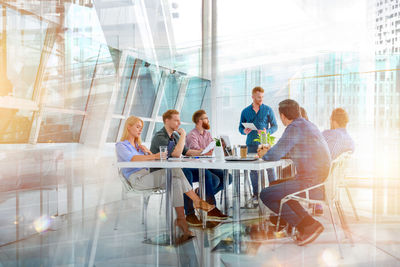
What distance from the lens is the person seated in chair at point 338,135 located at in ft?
7.61

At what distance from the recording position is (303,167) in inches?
95.4

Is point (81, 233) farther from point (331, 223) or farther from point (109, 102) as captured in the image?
point (331, 223)

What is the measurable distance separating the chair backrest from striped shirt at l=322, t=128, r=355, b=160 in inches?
1.9

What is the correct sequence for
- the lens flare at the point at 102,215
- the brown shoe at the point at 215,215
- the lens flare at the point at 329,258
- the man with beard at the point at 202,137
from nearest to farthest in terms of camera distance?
the lens flare at the point at 329,258 → the brown shoe at the point at 215,215 → the lens flare at the point at 102,215 → the man with beard at the point at 202,137

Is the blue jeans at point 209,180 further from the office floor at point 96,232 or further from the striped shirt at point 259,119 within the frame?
the striped shirt at point 259,119

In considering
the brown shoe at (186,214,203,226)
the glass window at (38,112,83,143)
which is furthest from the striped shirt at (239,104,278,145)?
the glass window at (38,112,83,143)

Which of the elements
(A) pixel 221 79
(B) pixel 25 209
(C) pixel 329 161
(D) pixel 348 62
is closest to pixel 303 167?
(C) pixel 329 161

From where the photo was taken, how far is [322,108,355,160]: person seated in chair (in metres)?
2.32

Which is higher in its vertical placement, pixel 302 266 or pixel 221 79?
pixel 221 79

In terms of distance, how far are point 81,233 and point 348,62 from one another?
8.30 ft

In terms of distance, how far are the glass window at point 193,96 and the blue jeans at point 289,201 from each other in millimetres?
2012

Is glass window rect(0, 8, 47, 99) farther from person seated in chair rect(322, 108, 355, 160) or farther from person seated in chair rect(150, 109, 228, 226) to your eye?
person seated in chair rect(322, 108, 355, 160)

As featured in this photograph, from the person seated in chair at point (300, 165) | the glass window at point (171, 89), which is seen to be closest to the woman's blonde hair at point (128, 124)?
the person seated in chair at point (300, 165)

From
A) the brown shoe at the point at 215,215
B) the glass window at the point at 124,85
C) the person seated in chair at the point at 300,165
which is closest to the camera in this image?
the person seated in chair at the point at 300,165
